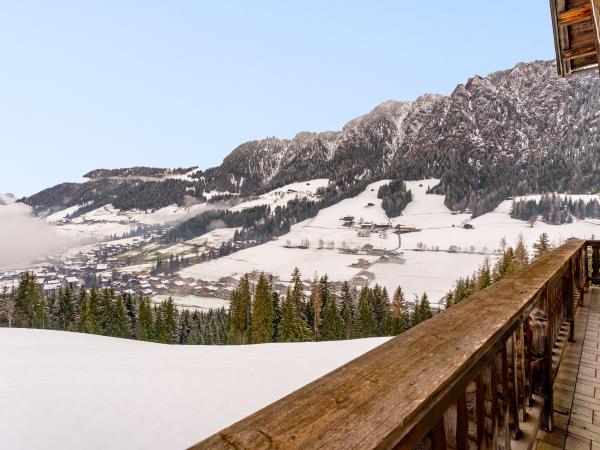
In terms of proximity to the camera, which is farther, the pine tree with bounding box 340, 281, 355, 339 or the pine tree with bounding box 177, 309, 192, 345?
the pine tree with bounding box 177, 309, 192, 345

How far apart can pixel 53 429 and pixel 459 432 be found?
640 cm

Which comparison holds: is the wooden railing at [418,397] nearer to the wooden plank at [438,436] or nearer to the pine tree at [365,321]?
the wooden plank at [438,436]

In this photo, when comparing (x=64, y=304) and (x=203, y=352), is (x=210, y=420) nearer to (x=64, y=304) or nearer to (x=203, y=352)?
(x=203, y=352)

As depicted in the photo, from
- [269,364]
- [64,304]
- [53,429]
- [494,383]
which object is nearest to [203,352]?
[269,364]

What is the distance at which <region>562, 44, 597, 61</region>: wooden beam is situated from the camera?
5685 millimetres

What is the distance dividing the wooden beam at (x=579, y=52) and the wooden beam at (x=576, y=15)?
1017mm

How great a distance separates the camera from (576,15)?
4.78m

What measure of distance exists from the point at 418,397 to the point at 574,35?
7.03 meters

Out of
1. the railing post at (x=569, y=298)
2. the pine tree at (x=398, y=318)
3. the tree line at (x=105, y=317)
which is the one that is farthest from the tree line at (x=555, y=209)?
the railing post at (x=569, y=298)

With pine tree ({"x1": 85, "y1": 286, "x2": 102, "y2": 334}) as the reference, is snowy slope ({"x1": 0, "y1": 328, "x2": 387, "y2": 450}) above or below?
above

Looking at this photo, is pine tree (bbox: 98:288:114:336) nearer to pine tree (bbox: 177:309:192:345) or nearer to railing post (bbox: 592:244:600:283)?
pine tree (bbox: 177:309:192:345)

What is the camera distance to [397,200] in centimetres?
17088

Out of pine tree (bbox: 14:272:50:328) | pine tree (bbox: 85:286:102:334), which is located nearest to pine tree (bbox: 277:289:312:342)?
pine tree (bbox: 85:286:102:334)

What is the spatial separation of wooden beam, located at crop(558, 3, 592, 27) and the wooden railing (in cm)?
476
